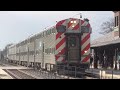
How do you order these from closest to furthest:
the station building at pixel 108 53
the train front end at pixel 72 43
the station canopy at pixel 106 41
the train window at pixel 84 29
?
the train front end at pixel 72 43 < the train window at pixel 84 29 < the station canopy at pixel 106 41 < the station building at pixel 108 53

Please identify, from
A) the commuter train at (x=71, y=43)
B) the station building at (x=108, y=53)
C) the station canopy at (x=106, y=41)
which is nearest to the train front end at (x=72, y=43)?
the commuter train at (x=71, y=43)

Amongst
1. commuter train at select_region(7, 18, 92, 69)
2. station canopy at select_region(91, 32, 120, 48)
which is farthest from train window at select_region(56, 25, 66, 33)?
station canopy at select_region(91, 32, 120, 48)

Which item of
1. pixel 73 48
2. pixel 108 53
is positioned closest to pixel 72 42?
pixel 73 48

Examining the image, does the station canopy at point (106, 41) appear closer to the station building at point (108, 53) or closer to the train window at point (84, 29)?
the station building at point (108, 53)

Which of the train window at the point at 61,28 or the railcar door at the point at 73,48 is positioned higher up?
the train window at the point at 61,28

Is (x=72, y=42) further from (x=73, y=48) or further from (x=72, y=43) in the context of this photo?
(x=73, y=48)

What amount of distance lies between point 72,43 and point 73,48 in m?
0.36

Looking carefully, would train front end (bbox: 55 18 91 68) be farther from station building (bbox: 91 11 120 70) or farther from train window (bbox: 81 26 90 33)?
station building (bbox: 91 11 120 70)

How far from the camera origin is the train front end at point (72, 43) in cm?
2286

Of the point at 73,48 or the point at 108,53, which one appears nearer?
the point at 73,48

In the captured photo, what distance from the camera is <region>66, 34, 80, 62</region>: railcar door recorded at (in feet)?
75.3

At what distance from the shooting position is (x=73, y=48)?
2292 cm

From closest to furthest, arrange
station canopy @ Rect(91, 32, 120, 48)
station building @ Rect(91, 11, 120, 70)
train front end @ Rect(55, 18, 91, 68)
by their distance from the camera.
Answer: train front end @ Rect(55, 18, 91, 68) < station canopy @ Rect(91, 32, 120, 48) < station building @ Rect(91, 11, 120, 70)
